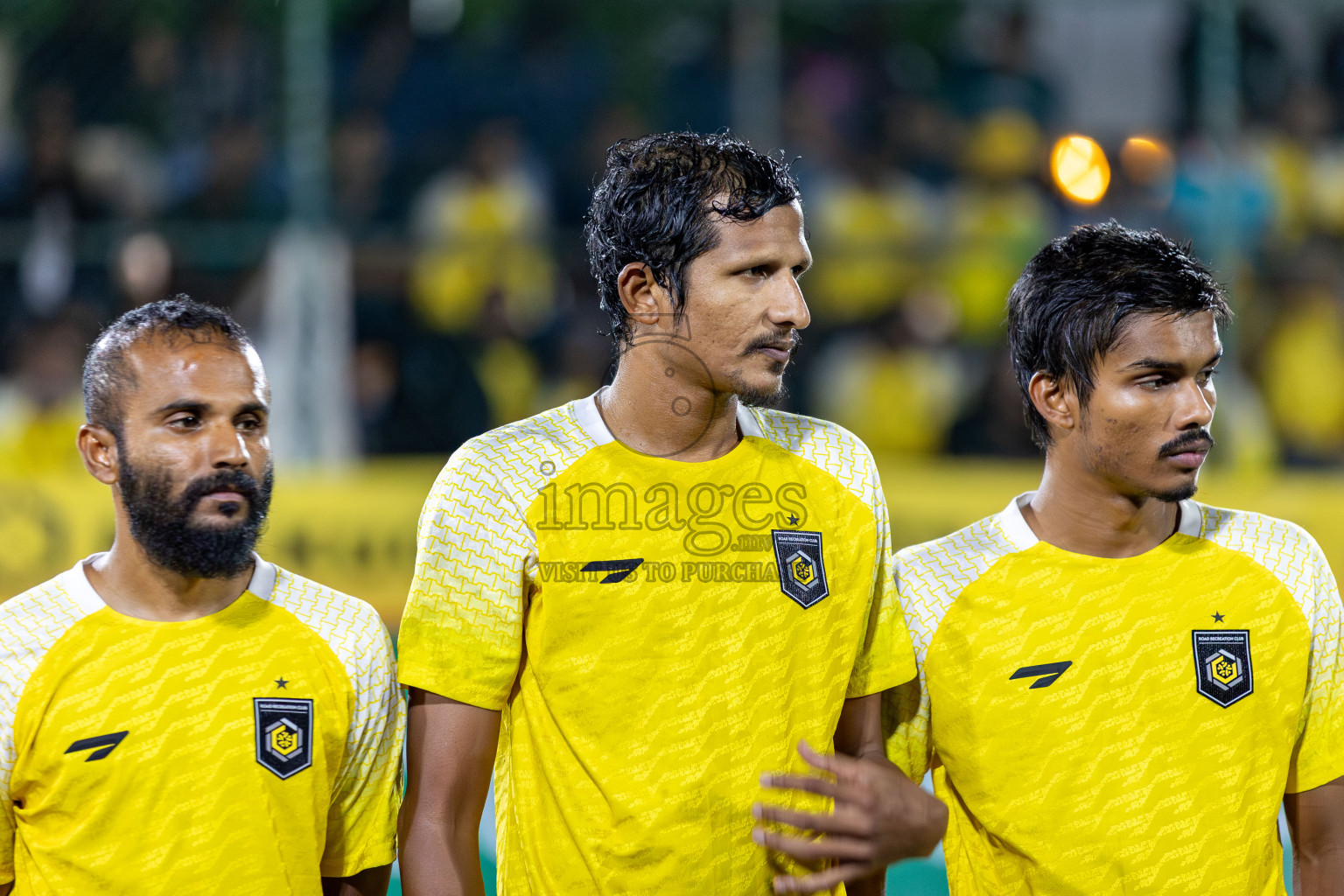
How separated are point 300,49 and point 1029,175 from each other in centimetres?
433

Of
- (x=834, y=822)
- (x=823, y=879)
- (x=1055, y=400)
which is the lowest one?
(x=823, y=879)

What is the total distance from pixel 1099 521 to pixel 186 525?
65.9 inches

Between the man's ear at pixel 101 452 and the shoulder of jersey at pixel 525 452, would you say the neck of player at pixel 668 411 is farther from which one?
the man's ear at pixel 101 452

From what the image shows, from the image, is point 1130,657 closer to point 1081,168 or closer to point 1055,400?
point 1055,400

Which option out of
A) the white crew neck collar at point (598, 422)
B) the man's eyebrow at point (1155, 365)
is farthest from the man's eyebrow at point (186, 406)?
the man's eyebrow at point (1155, 365)

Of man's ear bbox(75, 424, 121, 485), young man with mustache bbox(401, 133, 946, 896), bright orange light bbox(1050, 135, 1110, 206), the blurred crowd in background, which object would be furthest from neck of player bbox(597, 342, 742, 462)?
the blurred crowd in background

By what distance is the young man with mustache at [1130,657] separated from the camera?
102 inches

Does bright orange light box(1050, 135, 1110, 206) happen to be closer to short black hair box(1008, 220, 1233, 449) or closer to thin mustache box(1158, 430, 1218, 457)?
short black hair box(1008, 220, 1233, 449)

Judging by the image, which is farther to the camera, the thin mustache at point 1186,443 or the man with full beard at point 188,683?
the thin mustache at point 1186,443

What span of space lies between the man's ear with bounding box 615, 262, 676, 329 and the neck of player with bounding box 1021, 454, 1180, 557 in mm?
847

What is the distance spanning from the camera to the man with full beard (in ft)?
7.80

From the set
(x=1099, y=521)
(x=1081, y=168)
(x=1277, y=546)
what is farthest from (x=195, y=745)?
(x=1081, y=168)

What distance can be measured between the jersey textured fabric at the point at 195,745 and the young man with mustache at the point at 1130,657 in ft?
3.29

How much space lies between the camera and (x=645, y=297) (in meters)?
2.61
